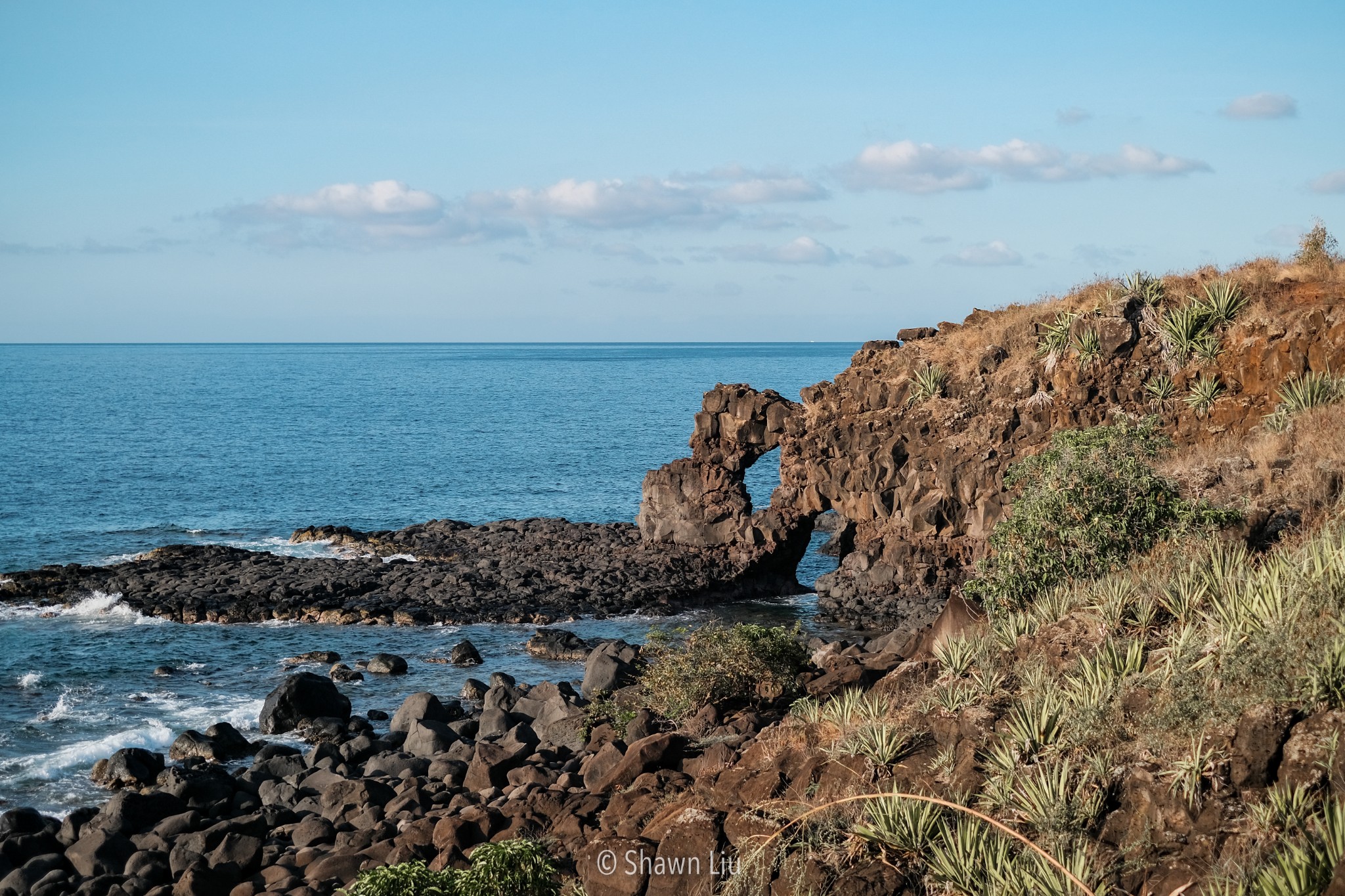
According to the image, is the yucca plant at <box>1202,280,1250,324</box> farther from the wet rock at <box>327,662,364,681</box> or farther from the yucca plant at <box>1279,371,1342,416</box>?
the wet rock at <box>327,662,364,681</box>

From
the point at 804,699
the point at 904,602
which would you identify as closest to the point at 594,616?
the point at 904,602

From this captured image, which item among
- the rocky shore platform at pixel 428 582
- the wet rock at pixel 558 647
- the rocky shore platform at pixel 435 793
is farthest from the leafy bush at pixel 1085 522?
the rocky shore platform at pixel 428 582

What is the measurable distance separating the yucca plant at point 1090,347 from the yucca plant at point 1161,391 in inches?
67.6

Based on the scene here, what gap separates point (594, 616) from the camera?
112 feet

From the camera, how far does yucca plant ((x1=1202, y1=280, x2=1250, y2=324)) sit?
29.4 metres

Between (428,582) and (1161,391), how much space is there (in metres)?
24.1

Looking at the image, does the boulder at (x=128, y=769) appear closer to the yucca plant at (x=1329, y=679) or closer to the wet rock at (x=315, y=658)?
the wet rock at (x=315, y=658)

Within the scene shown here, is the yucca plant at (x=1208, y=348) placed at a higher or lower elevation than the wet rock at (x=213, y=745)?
higher

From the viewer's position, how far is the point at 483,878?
36.7 feet

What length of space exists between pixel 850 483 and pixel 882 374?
4244 mm

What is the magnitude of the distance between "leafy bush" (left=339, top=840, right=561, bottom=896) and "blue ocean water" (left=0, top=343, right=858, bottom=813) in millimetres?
11709

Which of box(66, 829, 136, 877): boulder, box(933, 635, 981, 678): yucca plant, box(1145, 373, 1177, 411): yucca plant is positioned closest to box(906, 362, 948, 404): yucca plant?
box(1145, 373, 1177, 411): yucca plant

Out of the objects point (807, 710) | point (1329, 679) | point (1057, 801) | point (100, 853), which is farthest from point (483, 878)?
point (1329, 679)

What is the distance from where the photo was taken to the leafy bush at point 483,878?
1112 centimetres
